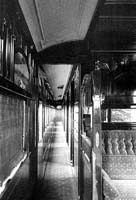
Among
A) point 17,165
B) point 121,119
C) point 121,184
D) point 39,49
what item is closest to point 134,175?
point 121,184

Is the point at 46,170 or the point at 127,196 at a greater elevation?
the point at 127,196

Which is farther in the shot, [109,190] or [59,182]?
[59,182]

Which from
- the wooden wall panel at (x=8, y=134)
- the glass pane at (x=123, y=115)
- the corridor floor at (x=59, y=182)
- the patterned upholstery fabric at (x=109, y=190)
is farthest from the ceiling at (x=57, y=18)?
the corridor floor at (x=59, y=182)

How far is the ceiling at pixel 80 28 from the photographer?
8.68 feet

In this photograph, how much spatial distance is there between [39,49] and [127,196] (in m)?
2.81

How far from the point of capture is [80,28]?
3.46m

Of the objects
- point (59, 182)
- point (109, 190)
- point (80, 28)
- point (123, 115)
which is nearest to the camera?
point (109, 190)

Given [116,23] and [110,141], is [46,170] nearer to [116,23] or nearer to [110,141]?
[110,141]

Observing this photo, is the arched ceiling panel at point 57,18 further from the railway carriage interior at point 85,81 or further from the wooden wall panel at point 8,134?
the wooden wall panel at point 8,134

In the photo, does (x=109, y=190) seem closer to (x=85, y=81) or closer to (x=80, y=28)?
(x=85, y=81)

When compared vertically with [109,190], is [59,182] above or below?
below

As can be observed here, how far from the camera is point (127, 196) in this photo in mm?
2572

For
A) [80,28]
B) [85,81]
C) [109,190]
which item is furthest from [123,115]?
[109,190]

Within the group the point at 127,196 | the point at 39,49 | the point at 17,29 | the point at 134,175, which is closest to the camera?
the point at 127,196
